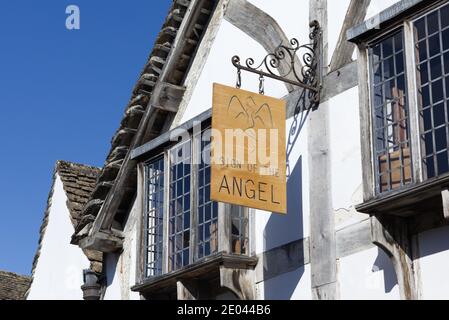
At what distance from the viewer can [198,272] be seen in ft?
41.2

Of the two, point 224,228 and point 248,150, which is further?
point 224,228

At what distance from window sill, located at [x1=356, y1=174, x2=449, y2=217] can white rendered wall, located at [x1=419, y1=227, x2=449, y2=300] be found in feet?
0.79

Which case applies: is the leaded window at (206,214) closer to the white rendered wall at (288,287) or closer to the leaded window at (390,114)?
the white rendered wall at (288,287)

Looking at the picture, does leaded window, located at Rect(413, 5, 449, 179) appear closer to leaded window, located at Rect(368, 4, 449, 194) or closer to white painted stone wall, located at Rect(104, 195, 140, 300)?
leaded window, located at Rect(368, 4, 449, 194)

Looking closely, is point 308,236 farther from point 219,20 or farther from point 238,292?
point 219,20

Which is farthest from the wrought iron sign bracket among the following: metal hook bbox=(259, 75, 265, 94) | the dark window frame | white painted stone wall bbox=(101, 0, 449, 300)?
the dark window frame

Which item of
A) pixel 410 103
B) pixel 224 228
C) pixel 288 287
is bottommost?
pixel 288 287

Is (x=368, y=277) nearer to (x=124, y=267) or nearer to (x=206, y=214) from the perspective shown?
(x=206, y=214)

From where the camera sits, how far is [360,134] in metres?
11.0

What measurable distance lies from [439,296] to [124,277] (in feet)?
18.7

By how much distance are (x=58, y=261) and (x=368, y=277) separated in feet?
23.9

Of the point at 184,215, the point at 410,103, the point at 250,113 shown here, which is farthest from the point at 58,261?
the point at 410,103
